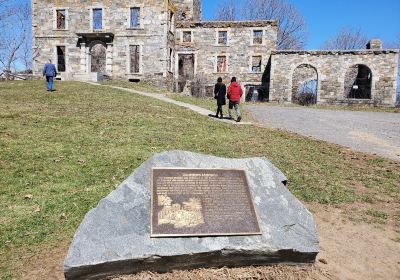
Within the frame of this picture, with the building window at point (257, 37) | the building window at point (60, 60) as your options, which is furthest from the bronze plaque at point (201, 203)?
the building window at point (257, 37)

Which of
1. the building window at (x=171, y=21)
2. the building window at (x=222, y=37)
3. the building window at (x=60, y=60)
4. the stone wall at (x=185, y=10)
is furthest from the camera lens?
the stone wall at (x=185, y=10)

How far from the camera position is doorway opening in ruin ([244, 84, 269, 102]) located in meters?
33.9

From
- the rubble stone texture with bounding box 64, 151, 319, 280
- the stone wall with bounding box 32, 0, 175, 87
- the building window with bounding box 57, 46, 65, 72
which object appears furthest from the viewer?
the building window with bounding box 57, 46, 65, 72

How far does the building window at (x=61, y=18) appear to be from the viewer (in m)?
31.1

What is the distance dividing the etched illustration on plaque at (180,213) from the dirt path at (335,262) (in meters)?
0.53

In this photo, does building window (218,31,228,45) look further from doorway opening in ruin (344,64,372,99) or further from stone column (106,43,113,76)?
doorway opening in ruin (344,64,372,99)

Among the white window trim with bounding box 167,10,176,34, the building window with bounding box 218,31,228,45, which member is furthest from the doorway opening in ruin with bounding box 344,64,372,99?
the white window trim with bounding box 167,10,176,34

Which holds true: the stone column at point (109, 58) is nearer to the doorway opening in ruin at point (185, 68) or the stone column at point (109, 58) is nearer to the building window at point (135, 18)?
the building window at point (135, 18)

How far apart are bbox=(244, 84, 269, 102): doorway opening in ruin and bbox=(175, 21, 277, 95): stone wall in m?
0.55

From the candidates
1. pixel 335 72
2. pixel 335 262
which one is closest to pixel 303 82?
pixel 335 72

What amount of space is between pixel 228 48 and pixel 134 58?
9174mm

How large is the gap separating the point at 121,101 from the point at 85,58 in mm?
16965

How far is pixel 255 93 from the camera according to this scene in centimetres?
3469

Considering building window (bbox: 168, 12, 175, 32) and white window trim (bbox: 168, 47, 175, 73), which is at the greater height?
building window (bbox: 168, 12, 175, 32)
